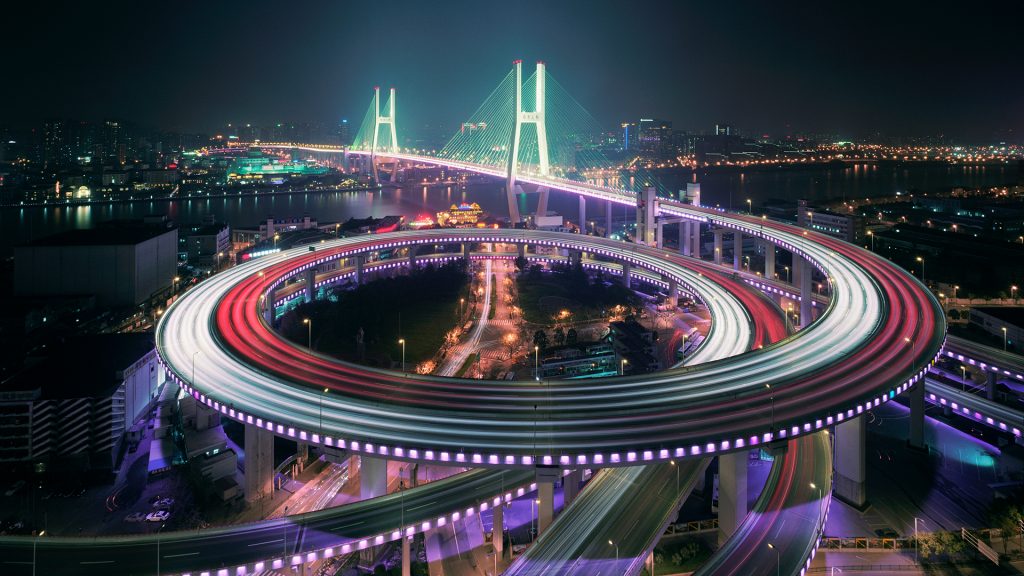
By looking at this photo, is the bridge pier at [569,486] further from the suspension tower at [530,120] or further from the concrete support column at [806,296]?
the suspension tower at [530,120]

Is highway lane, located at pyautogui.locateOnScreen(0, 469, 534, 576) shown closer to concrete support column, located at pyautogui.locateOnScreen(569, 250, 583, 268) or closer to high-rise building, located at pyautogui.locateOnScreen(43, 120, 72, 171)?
concrete support column, located at pyautogui.locateOnScreen(569, 250, 583, 268)

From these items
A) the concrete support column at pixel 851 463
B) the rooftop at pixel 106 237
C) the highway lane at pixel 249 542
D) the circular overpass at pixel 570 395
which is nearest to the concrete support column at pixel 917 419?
the circular overpass at pixel 570 395

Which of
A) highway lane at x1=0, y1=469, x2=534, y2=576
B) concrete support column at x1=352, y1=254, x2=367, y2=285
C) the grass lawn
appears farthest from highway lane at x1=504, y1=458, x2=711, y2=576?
concrete support column at x1=352, y1=254, x2=367, y2=285

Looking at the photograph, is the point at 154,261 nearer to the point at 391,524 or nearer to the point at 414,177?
the point at 391,524

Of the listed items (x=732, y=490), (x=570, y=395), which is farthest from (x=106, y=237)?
(x=732, y=490)

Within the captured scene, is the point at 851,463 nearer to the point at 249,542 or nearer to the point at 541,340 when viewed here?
the point at 249,542

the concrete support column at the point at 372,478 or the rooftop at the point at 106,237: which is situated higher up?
the rooftop at the point at 106,237
